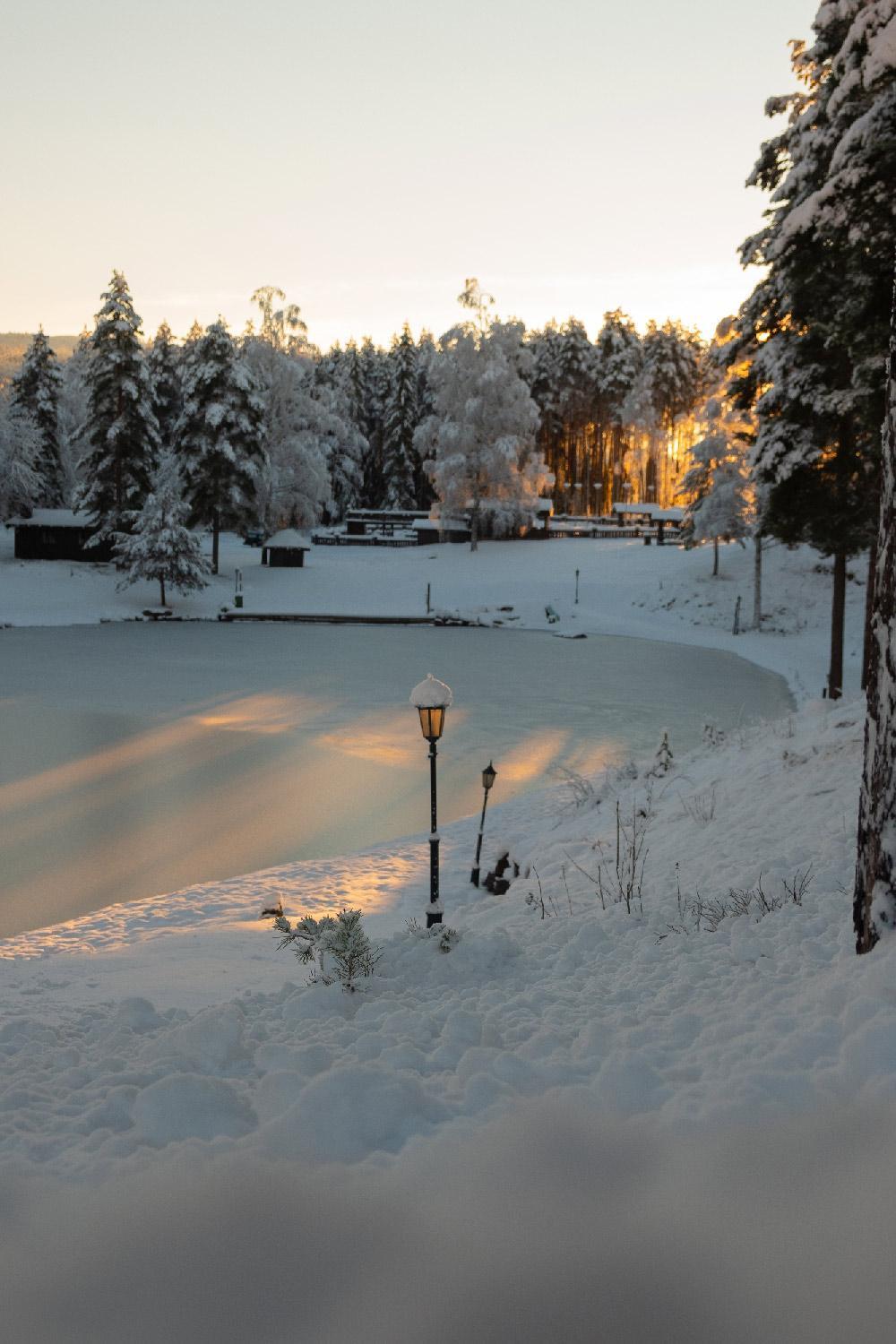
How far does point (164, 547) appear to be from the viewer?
136ft

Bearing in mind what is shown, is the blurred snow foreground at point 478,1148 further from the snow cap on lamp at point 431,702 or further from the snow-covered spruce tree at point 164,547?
the snow-covered spruce tree at point 164,547

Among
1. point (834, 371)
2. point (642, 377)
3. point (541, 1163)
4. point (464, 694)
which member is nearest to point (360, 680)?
point (464, 694)

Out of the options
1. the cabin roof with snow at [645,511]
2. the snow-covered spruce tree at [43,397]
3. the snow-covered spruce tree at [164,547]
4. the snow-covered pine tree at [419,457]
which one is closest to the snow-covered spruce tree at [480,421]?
the snow-covered spruce tree at [164,547]

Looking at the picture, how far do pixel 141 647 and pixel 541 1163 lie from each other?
32.6 metres

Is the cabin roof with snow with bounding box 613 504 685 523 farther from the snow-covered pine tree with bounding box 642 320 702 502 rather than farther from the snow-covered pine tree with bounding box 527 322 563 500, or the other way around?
the snow-covered pine tree with bounding box 642 320 702 502

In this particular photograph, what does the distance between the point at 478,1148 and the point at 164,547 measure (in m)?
39.9

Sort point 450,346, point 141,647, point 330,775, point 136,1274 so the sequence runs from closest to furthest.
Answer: point 136,1274 → point 330,775 → point 141,647 → point 450,346

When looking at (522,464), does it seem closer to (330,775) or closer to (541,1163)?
(330,775)

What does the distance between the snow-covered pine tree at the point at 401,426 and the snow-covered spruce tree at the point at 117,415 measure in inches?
1126

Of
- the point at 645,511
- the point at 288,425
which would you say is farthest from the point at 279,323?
the point at 645,511

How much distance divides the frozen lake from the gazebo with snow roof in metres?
14.8

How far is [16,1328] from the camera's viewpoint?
3.20m

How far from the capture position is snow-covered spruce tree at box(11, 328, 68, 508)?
57.9m

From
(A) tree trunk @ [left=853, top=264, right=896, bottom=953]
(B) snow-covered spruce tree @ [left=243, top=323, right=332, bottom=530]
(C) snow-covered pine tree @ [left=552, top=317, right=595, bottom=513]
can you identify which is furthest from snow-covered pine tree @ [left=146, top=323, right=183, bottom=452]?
(A) tree trunk @ [left=853, top=264, right=896, bottom=953]
